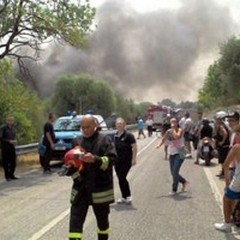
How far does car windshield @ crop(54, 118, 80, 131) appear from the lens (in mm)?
20234

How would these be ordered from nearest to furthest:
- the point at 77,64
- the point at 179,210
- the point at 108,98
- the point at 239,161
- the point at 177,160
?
the point at 239,161, the point at 179,210, the point at 177,160, the point at 77,64, the point at 108,98

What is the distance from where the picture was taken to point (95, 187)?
5.91 metres

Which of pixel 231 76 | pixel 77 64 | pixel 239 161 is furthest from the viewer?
pixel 231 76

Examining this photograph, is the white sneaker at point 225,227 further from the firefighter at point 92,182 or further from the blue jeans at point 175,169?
the blue jeans at point 175,169

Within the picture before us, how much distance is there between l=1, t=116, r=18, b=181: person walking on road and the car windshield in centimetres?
530

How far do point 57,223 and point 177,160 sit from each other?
3.89m

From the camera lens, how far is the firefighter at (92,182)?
587 cm

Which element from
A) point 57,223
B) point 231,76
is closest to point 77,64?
point 231,76

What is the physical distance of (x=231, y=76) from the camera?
187 ft

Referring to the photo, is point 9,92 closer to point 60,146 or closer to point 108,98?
point 60,146

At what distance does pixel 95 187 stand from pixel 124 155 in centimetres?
452

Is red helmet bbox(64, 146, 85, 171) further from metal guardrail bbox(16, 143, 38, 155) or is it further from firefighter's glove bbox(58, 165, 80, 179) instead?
metal guardrail bbox(16, 143, 38, 155)

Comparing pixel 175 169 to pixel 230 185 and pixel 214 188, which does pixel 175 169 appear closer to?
pixel 214 188

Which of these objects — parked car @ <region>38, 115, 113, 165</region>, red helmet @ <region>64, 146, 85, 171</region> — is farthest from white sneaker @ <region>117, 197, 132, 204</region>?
parked car @ <region>38, 115, 113, 165</region>
